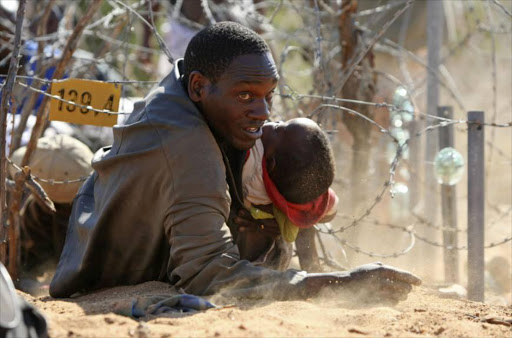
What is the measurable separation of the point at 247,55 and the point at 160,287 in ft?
3.32

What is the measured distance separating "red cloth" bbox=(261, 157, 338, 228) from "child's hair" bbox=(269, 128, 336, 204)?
3 centimetres

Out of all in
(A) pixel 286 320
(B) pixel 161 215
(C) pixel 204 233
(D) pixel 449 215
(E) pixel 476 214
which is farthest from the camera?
(D) pixel 449 215

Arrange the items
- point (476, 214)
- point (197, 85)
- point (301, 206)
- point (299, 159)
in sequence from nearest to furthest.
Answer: point (197, 85) < point (299, 159) < point (301, 206) < point (476, 214)

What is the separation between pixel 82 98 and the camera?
179 inches

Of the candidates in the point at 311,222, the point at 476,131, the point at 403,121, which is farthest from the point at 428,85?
the point at 311,222

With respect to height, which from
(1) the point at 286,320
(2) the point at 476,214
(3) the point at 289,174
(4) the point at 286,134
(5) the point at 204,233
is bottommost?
(1) the point at 286,320

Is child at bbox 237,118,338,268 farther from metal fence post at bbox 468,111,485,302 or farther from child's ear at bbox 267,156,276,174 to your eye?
metal fence post at bbox 468,111,485,302

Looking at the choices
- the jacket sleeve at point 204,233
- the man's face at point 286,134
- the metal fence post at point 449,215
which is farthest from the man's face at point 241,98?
the metal fence post at point 449,215

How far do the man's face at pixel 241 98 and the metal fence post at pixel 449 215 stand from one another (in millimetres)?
2083

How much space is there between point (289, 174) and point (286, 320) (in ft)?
3.60

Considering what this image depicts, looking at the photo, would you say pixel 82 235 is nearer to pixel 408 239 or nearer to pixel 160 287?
pixel 160 287

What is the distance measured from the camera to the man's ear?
3424mm

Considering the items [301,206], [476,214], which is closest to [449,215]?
[476,214]

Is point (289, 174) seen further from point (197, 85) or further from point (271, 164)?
point (197, 85)
